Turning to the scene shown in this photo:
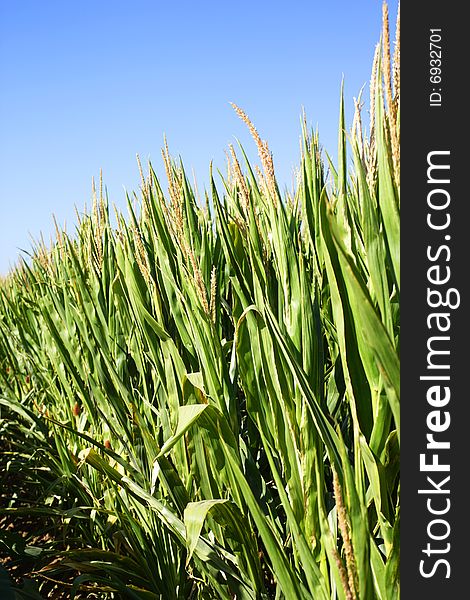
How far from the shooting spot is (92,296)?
1673 mm

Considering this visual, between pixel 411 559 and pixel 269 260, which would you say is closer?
pixel 411 559

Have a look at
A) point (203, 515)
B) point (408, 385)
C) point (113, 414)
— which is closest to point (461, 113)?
point (408, 385)

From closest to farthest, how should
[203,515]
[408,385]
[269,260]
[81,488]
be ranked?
1. [408,385]
2. [203,515]
3. [269,260]
4. [81,488]

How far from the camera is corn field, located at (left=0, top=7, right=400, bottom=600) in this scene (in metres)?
0.67

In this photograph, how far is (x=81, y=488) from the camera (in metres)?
1.65

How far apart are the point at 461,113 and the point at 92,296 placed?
3.99 feet

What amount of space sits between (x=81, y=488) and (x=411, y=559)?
119 cm

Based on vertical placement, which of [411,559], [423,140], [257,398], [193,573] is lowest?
[193,573]

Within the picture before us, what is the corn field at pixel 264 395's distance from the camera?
67cm

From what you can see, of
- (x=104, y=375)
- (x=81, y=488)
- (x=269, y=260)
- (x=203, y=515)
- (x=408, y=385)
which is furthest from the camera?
(x=81, y=488)

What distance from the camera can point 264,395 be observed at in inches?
35.6

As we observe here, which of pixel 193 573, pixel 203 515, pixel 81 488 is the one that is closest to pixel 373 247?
pixel 203 515

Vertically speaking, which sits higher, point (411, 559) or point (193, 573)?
point (411, 559)

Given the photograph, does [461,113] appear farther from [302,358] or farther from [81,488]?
[81,488]
